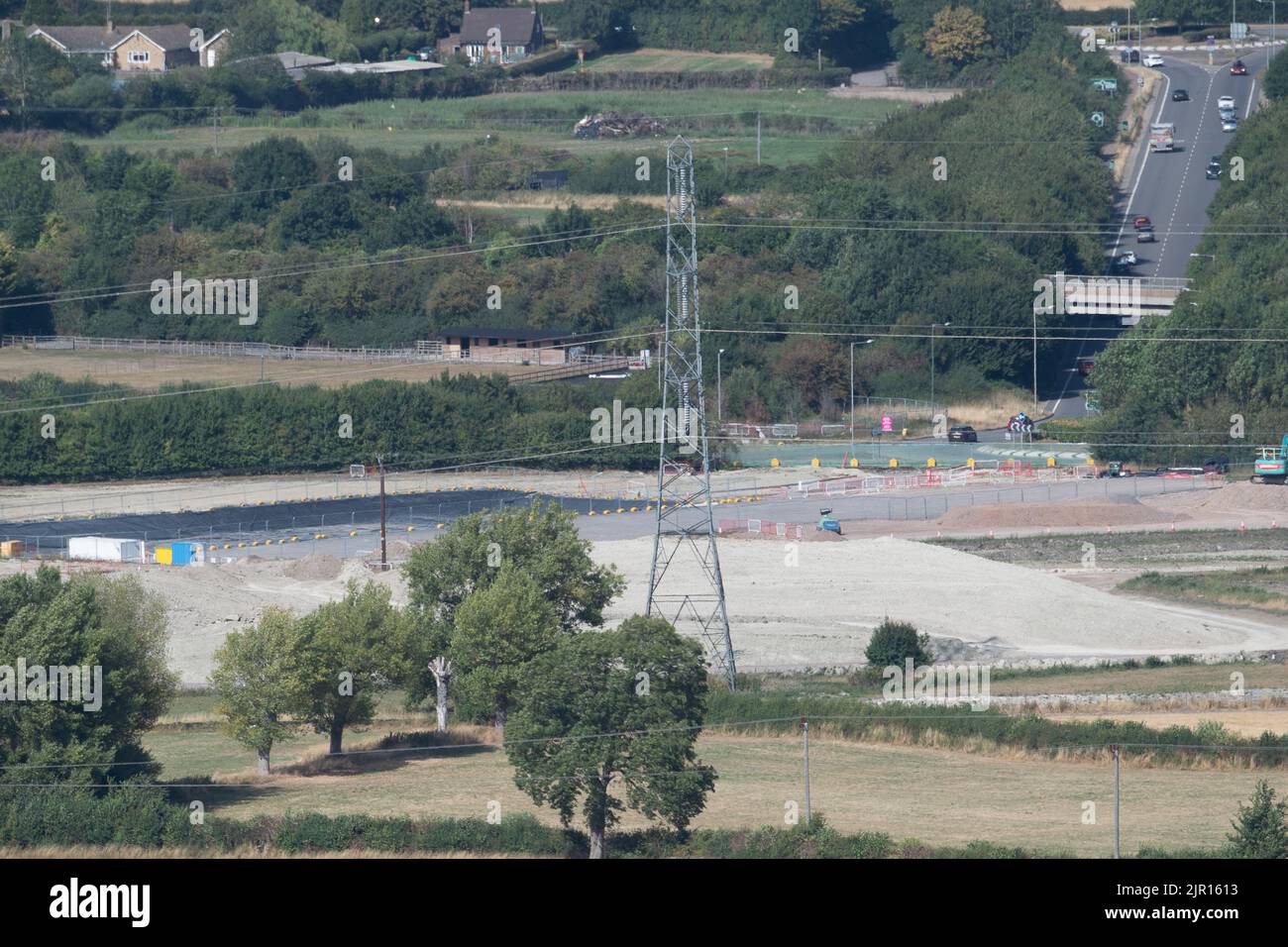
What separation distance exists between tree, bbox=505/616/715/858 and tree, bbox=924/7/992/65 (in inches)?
→ 4824

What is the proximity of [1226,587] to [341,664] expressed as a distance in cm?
3276

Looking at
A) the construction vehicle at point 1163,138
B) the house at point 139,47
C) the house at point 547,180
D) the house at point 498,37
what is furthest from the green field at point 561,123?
the construction vehicle at point 1163,138

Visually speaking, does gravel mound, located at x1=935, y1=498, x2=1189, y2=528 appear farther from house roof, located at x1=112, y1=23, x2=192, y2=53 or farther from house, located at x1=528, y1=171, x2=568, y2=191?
house roof, located at x1=112, y1=23, x2=192, y2=53

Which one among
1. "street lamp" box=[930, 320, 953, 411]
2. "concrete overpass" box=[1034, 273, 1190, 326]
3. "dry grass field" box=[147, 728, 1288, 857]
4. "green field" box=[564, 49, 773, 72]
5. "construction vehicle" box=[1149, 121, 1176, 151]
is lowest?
"dry grass field" box=[147, 728, 1288, 857]

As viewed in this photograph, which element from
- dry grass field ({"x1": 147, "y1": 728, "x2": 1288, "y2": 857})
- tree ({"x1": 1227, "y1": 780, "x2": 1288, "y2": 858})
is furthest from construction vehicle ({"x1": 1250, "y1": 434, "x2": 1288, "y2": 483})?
tree ({"x1": 1227, "y1": 780, "x2": 1288, "y2": 858})

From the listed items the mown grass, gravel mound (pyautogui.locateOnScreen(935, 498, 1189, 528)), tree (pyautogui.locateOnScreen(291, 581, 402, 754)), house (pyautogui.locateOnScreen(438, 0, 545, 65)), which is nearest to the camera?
tree (pyautogui.locateOnScreen(291, 581, 402, 754))

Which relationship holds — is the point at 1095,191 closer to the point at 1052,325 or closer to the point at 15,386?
the point at 1052,325

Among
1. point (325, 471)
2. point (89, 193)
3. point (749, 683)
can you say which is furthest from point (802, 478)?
point (89, 193)

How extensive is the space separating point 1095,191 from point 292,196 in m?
47.6

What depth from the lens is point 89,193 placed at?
134750mm

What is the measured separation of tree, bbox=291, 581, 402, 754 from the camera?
48.0m

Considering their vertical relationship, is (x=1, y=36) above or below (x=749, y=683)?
above

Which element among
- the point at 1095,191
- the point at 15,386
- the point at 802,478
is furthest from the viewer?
the point at 1095,191

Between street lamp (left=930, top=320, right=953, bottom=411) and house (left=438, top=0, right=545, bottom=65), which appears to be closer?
street lamp (left=930, top=320, right=953, bottom=411)
